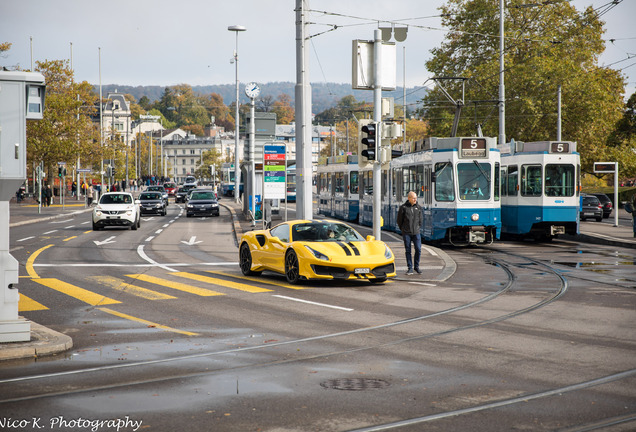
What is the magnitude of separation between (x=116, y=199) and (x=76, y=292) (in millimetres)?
21761

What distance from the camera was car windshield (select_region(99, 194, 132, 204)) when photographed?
34938 mm

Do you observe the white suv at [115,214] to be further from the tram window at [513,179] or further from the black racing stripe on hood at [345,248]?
the black racing stripe on hood at [345,248]

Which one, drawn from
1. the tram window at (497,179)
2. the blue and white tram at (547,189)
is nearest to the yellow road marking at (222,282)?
the tram window at (497,179)

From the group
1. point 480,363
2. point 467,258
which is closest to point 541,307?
Answer: point 480,363

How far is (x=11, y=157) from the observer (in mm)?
8773

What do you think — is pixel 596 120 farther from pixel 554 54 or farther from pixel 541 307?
pixel 541 307

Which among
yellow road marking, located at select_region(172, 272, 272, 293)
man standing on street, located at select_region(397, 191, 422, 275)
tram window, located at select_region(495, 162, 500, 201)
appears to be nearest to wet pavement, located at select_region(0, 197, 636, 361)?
man standing on street, located at select_region(397, 191, 422, 275)

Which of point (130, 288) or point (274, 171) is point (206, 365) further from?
point (274, 171)

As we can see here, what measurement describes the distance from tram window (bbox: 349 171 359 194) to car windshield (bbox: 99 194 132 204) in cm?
1090

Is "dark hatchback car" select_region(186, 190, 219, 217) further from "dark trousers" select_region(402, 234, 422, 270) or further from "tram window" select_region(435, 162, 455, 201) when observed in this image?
"dark trousers" select_region(402, 234, 422, 270)

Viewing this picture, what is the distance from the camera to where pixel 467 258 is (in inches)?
862

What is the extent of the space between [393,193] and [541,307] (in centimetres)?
1832

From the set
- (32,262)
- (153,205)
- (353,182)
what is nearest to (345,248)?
(32,262)

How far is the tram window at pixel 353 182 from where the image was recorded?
38.9m
